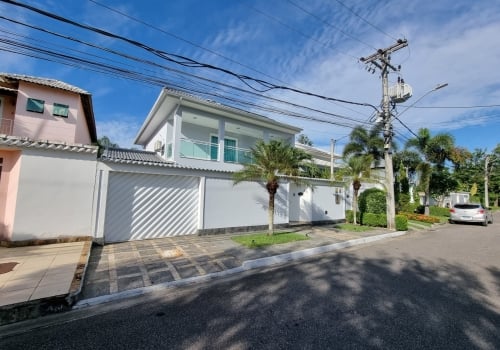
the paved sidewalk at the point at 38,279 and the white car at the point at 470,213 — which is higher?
the white car at the point at 470,213

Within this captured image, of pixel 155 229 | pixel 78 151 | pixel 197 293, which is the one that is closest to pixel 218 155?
pixel 155 229

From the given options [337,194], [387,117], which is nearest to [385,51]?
[387,117]

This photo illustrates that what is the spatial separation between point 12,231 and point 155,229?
13.4ft

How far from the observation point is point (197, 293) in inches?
181

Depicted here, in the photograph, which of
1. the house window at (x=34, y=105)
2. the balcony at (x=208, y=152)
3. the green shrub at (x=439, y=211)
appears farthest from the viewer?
the green shrub at (x=439, y=211)

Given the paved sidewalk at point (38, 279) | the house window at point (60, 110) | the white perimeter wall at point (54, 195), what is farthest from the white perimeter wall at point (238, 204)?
the house window at point (60, 110)

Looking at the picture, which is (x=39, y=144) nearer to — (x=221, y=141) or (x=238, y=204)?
(x=221, y=141)

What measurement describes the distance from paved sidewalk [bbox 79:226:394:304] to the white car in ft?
43.4

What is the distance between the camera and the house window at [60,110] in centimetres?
1133

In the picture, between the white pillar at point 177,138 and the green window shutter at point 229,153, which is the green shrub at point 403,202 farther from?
the white pillar at point 177,138

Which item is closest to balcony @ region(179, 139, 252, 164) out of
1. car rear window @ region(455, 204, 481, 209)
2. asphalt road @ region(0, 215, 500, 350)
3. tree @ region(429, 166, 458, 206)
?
asphalt road @ region(0, 215, 500, 350)

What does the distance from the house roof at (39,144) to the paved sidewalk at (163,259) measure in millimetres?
3376

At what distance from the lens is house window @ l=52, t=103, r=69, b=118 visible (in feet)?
37.2

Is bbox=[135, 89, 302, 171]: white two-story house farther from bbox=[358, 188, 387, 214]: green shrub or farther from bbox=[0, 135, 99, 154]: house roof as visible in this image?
bbox=[358, 188, 387, 214]: green shrub
